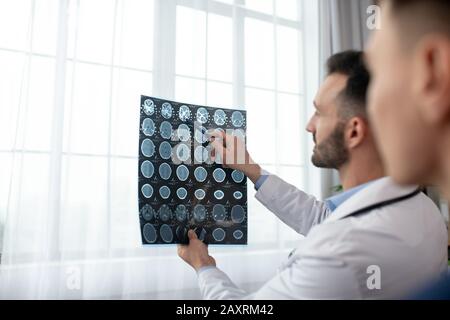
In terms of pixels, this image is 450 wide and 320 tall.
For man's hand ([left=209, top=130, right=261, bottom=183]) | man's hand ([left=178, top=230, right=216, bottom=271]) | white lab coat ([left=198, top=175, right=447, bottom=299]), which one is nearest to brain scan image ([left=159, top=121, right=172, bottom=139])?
man's hand ([left=209, top=130, right=261, bottom=183])

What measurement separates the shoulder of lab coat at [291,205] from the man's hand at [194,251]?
22 cm

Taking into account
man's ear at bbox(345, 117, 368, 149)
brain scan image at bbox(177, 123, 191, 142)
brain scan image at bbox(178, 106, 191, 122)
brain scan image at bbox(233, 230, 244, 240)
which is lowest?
brain scan image at bbox(233, 230, 244, 240)

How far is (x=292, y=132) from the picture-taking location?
52.7 inches

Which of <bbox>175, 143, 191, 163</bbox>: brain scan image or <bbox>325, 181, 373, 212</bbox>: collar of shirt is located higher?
<bbox>175, 143, 191, 163</bbox>: brain scan image

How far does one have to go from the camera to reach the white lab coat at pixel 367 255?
533 millimetres

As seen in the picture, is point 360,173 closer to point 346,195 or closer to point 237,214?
point 346,195

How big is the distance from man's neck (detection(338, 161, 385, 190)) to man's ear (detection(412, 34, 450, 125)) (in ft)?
1.39

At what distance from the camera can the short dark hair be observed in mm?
660

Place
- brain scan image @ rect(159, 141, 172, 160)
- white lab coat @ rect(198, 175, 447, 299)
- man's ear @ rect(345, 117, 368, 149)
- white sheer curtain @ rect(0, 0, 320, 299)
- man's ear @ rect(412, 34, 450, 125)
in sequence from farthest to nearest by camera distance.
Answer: white sheer curtain @ rect(0, 0, 320, 299) → brain scan image @ rect(159, 141, 172, 160) → man's ear @ rect(345, 117, 368, 149) → white lab coat @ rect(198, 175, 447, 299) → man's ear @ rect(412, 34, 450, 125)

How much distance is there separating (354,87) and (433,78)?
406 millimetres

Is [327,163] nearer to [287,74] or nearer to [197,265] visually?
[197,265]

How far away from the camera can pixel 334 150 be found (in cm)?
70

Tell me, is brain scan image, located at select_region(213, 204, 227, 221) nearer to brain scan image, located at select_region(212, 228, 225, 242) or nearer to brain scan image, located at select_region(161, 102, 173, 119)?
brain scan image, located at select_region(212, 228, 225, 242)
